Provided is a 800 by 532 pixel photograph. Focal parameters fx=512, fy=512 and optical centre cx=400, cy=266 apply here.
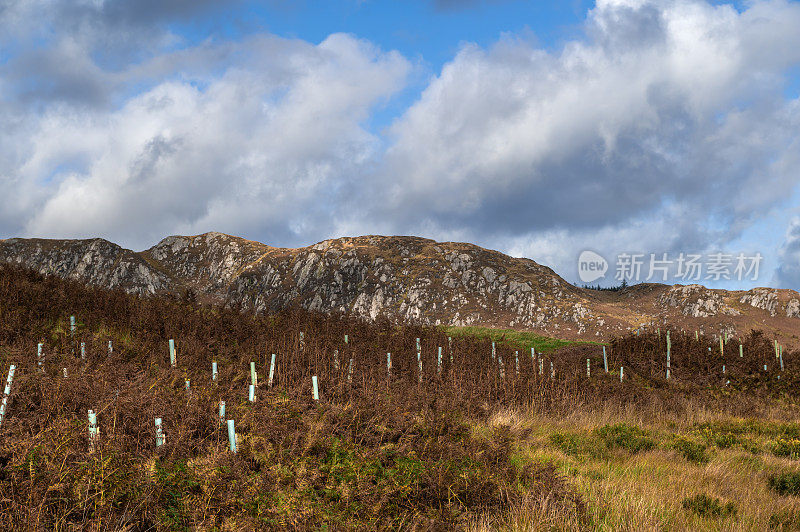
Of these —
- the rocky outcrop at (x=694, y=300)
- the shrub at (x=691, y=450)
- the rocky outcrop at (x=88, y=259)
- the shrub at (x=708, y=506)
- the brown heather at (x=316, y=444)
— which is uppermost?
the rocky outcrop at (x=88, y=259)

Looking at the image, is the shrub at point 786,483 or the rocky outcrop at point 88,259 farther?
the rocky outcrop at point 88,259

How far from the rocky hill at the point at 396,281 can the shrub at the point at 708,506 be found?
51.4 meters

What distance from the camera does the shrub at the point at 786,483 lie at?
6816 millimetres

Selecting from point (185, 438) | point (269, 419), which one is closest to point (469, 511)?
point (269, 419)

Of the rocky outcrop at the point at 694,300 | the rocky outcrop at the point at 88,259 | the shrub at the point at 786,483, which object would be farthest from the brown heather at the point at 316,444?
the rocky outcrop at the point at 694,300

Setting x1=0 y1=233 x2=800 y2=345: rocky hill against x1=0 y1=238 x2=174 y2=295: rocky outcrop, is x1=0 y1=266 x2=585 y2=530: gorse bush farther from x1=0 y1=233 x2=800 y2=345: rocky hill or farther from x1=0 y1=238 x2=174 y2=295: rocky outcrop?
x1=0 y1=238 x2=174 y2=295: rocky outcrop

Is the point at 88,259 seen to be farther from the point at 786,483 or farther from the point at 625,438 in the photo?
the point at 786,483

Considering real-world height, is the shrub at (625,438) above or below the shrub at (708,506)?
below

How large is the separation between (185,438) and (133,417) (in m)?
0.91

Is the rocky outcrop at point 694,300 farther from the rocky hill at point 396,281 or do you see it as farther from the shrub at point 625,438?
the shrub at point 625,438

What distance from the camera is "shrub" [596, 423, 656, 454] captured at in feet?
30.2

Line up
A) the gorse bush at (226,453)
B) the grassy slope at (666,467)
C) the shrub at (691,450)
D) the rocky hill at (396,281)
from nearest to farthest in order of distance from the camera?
1. the gorse bush at (226,453)
2. the grassy slope at (666,467)
3. the shrub at (691,450)
4. the rocky hill at (396,281)

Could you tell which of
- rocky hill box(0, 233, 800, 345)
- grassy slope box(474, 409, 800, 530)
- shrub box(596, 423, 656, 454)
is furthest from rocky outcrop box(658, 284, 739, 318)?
shrub box(596, 423, 656, 454)

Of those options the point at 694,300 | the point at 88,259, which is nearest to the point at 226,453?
the point at 88,259
